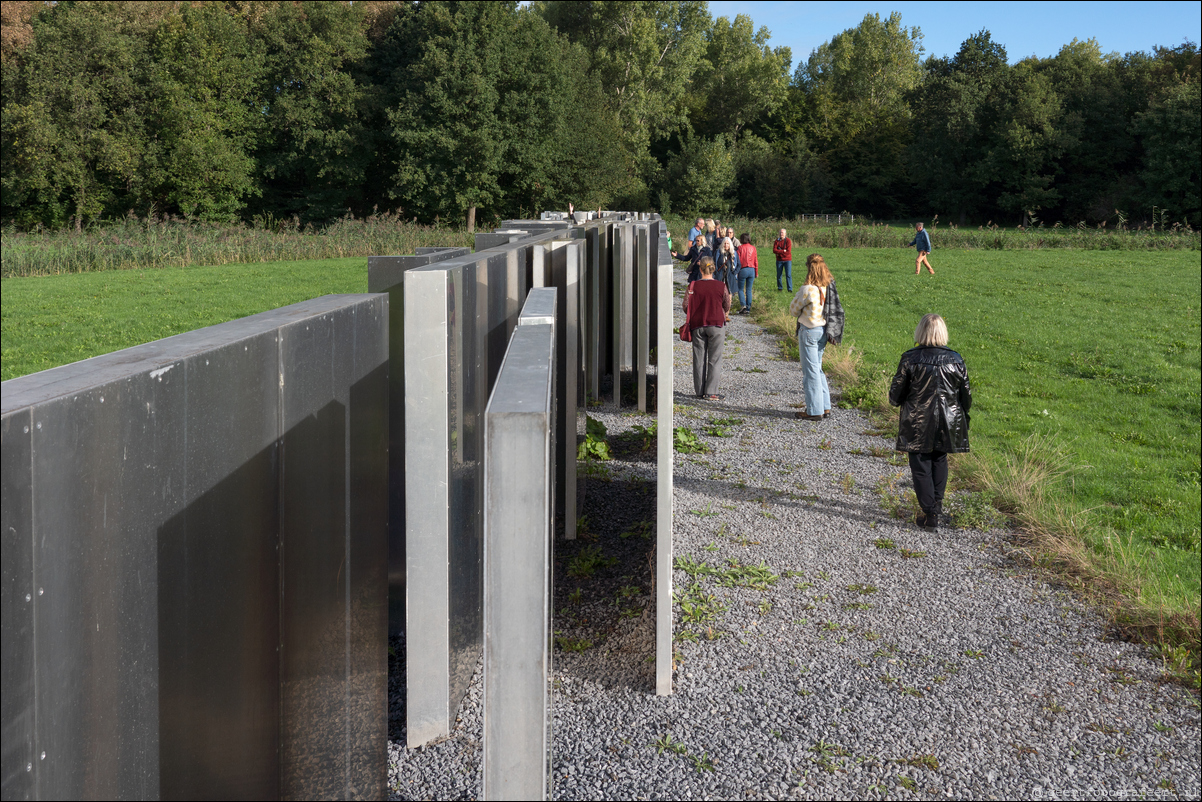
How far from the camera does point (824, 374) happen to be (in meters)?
12.1

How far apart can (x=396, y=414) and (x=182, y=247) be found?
28794mm

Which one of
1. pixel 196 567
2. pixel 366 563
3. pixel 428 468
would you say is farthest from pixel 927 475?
pixel 196 567

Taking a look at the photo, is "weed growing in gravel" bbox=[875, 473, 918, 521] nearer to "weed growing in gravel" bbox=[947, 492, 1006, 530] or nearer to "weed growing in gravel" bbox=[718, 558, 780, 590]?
"weed growing in gravel" bbox=[947, 492, 1006, 530]

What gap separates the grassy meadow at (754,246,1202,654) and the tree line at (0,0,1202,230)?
2991 cm

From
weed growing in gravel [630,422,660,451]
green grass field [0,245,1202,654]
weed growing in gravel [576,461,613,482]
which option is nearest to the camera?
green grass field [0,245,1202,654]

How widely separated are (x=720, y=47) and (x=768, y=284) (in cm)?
6740

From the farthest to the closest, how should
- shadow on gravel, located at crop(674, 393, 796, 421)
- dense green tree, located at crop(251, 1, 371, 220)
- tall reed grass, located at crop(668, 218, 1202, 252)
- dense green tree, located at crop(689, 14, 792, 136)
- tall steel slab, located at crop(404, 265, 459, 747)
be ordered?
dense green tree, located at crop(689, 14, 792, 136) < dense green tree, located at crop(251, 1, 371, 220) < tall reed grass, located at crop(668, 218, 1202, 252) < shadow on gravel, located at crop(674, 393, 796, 421) < tall steel slab, located at crop(404, 265, 459, 747)

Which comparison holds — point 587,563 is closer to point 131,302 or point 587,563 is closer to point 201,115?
point 131,302

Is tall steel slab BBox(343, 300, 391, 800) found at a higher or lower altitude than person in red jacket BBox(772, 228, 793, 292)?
lower

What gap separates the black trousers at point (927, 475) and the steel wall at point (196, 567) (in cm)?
459

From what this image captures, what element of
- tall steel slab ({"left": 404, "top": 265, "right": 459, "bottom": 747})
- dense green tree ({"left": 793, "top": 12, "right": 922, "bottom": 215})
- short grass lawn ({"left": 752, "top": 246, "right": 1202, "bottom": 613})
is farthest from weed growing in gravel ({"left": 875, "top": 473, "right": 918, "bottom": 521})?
dense green tree ({"left": 793, "top": 12, "right": 922, "bottom": 215})

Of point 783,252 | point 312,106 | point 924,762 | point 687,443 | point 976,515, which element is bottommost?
point 924,762

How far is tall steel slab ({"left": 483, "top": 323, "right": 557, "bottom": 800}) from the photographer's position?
5.41 ft

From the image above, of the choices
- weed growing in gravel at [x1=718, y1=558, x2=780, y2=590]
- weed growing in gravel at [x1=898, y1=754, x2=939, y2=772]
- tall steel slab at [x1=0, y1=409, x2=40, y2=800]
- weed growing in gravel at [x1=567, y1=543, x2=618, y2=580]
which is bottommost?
weed growing in gravel at [x1=898, y1=754, x2=939, y2=772]
